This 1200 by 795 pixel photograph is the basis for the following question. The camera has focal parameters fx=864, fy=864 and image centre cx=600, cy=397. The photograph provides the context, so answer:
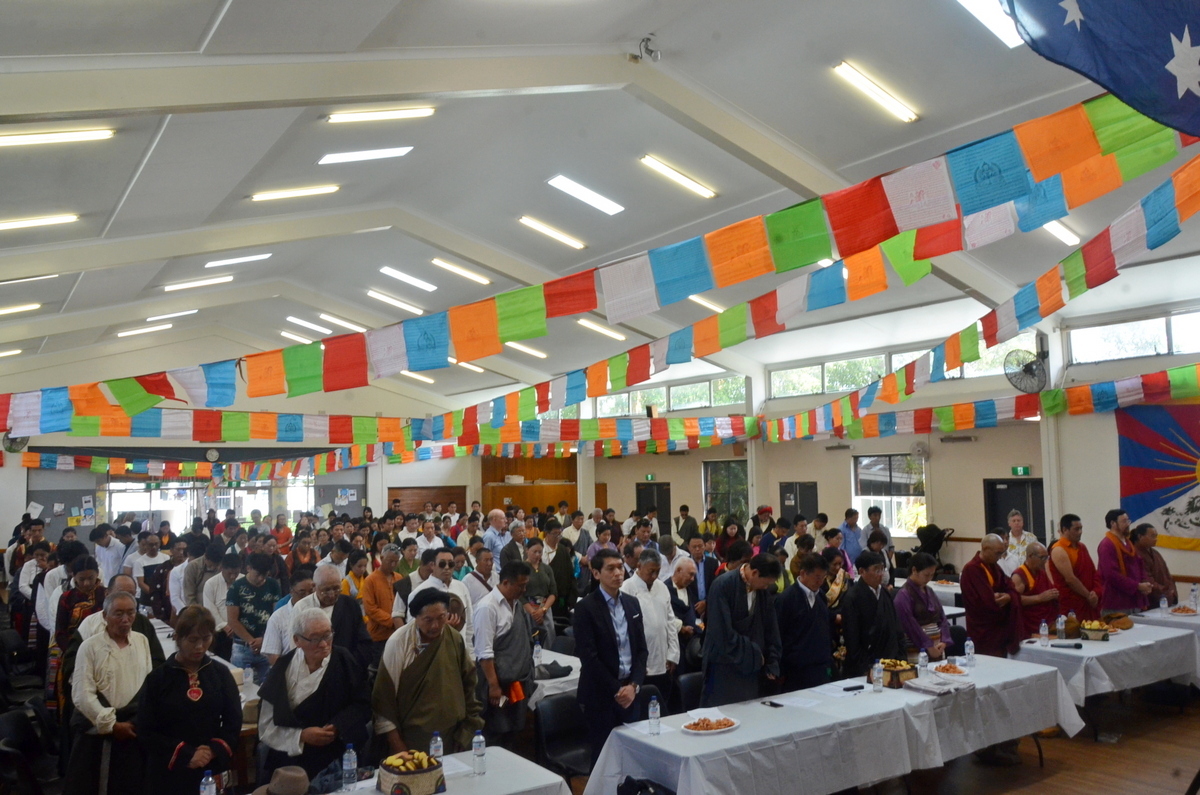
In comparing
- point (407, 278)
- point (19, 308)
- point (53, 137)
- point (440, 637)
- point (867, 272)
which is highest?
point (407, 278)

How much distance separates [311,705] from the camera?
4.09 metres

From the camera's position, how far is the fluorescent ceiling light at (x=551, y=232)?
11602mm

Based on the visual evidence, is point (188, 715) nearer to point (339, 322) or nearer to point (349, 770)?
point (349, 770)

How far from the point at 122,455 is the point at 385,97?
679 inches

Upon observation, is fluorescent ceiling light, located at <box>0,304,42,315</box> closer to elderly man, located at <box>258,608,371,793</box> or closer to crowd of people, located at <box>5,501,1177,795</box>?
crowd of people, located at <box>5,501,1177,795</box>

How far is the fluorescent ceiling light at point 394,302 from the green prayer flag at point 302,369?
9.62 meters

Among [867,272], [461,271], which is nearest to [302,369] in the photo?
[867,272]

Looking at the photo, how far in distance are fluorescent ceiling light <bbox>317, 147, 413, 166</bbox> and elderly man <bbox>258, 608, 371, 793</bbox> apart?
570 cm

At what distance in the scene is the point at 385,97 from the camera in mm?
6391

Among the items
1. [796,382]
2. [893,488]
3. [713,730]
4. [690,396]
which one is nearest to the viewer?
[713,730]

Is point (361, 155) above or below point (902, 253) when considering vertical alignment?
above

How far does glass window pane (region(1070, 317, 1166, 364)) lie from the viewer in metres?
11.8

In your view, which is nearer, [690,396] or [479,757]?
[479,757]

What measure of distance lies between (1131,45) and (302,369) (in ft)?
19.8
